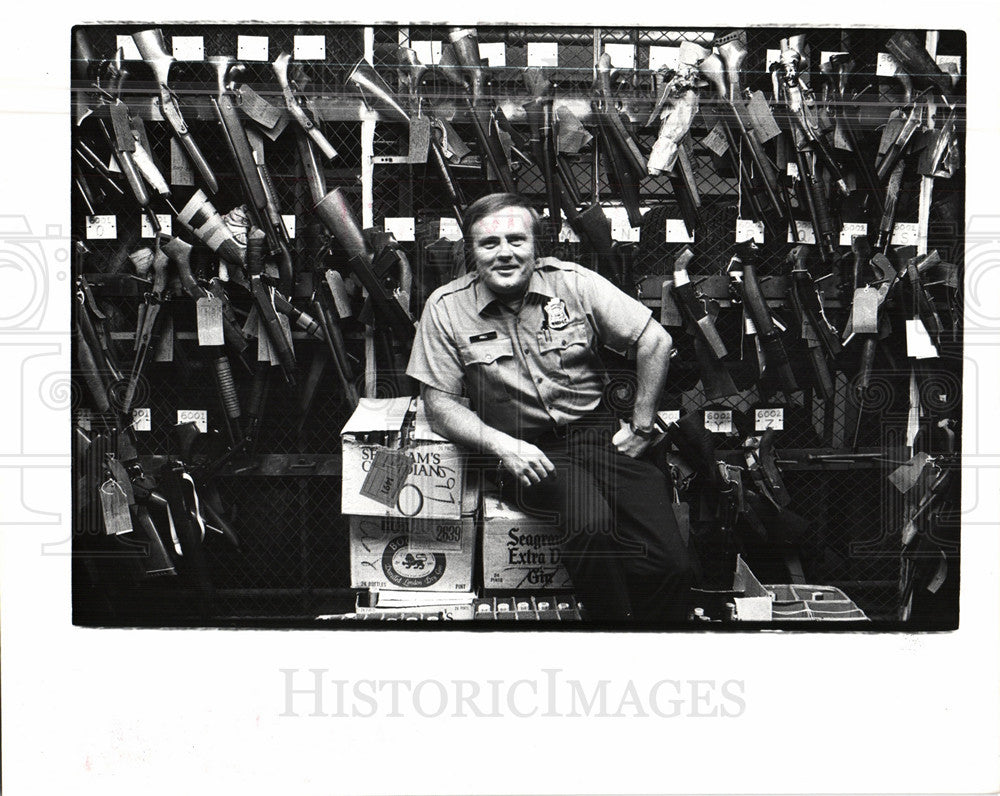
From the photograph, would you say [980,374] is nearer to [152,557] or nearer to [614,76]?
[614,76]

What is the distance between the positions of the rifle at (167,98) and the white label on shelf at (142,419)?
2.97 feet

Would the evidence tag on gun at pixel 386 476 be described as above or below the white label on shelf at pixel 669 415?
below

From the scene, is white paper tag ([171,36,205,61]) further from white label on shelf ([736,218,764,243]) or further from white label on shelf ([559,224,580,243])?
white label on shelf ([736,218,764,243])

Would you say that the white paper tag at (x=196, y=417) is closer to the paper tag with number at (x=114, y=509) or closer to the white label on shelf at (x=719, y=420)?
the paper tag with number at (x=114, y=509)

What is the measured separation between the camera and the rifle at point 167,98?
3273 millimetres

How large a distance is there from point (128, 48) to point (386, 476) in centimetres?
191

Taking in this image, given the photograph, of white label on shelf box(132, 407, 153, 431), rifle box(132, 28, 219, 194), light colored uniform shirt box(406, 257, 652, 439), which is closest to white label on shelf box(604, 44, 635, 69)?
light colored uniform shirt box(406, 257, 652, 439)

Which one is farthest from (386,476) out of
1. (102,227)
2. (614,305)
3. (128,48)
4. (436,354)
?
(128,48)

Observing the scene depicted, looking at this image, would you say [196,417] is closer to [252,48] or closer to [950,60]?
[252,48]

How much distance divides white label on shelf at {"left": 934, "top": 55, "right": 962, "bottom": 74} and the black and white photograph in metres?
0.03

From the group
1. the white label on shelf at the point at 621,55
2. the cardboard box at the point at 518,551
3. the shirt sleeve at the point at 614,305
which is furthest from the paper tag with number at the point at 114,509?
the white label on shelf at the point at 621,55

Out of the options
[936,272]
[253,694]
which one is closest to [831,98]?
[936,272]

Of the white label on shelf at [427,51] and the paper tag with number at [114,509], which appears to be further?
the paper tag with number at [114,509]

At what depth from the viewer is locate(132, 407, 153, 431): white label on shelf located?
340cm
